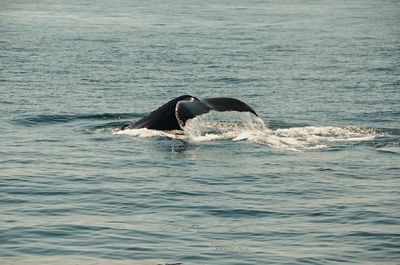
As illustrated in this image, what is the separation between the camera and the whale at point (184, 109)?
1767 cm

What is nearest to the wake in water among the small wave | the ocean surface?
the ocean surface

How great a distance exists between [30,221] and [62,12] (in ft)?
186

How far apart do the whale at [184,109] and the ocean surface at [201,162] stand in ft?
0.91

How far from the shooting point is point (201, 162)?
16734mm

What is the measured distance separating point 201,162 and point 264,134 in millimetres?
2685

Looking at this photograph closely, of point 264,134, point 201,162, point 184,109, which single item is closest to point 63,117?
point 184,109

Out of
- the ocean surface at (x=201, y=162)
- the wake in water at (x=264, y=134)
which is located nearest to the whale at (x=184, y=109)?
the wake in water at (x=264, y=134)

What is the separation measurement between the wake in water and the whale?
0.14 meters

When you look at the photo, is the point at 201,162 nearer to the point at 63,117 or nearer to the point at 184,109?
the point at 184,109

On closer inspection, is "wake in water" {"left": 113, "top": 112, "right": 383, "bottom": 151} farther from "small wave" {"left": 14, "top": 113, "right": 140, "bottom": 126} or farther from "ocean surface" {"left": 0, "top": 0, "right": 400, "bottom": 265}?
A: "small wave" {"left": 14, "top": 113, "right": 140, "bottom": 126}

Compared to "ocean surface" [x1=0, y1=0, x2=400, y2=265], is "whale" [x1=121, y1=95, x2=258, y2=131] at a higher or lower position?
higher

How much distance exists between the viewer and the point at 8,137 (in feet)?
64.2

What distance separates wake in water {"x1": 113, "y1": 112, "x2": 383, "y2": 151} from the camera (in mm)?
18375

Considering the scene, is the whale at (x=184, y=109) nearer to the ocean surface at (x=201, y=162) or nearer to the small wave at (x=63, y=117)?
the ocean surface at (x=201, y=162)
